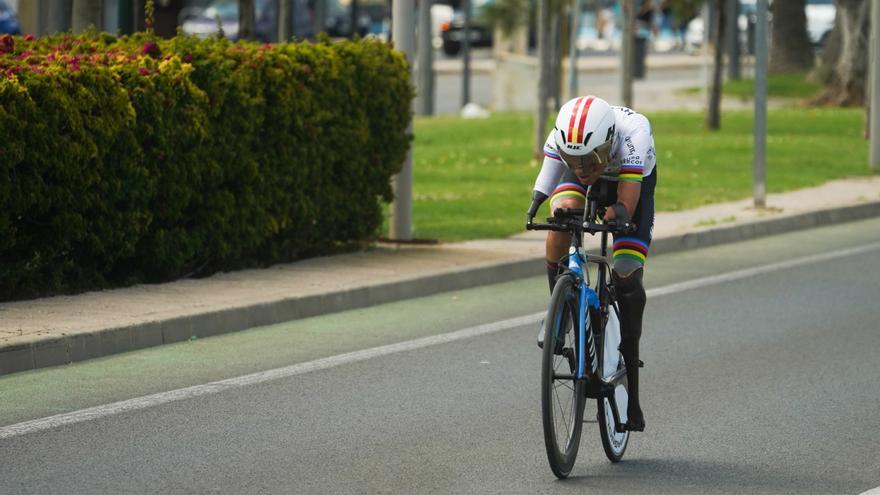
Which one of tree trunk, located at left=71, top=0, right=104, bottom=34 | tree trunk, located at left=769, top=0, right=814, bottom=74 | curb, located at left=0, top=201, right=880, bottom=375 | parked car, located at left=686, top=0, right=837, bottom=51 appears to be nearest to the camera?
curb, located at left=0, top=201, right=880, bottom=375

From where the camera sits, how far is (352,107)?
14.1 m

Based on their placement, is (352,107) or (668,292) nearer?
(668,292)

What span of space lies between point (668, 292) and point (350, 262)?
2.49m

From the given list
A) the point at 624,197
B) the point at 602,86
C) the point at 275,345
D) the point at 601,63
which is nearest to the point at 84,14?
the point at 275,345

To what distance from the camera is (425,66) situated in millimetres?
34062

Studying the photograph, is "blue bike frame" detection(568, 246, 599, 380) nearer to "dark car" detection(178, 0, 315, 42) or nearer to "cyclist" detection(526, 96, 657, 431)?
"cyclist" detection(526, 96, 657, 431)

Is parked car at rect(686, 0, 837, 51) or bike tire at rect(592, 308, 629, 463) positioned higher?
parked car at rect(686, 0, 837, 51)

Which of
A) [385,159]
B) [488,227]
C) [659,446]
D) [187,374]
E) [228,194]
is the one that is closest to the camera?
[659,446]

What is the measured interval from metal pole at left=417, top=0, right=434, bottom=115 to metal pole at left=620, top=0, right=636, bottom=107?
7.92m

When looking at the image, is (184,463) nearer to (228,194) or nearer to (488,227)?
(228,194)

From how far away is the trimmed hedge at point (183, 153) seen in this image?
1109cm

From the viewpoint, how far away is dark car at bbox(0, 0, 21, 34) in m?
40.1

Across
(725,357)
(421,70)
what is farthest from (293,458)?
(421,70)

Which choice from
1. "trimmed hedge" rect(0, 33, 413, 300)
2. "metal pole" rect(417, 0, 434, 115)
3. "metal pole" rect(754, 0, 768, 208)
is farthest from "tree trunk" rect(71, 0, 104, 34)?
"metal pole" rect(417, 0, 434, 115)
